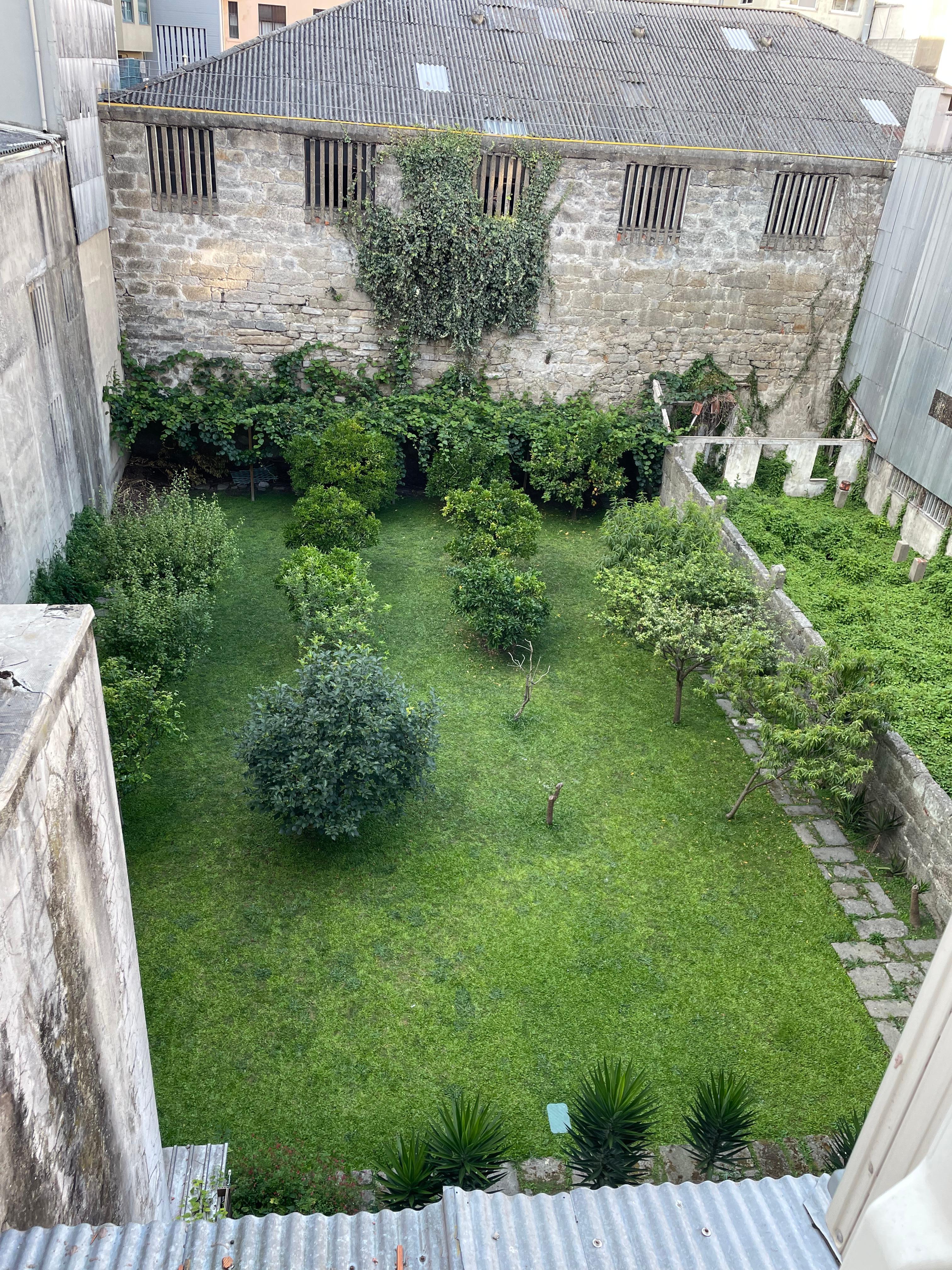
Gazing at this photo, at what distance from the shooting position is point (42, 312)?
10203mm

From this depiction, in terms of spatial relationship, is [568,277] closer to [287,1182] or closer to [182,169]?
[182,169]

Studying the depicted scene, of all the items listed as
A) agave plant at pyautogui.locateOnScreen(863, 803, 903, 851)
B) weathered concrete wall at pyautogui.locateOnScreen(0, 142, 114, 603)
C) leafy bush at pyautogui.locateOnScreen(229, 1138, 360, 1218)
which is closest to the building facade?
weathered concrete wall at pyautogui.locateOnScreen(0, 142, 114, 603)

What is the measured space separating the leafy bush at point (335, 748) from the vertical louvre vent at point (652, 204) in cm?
1009

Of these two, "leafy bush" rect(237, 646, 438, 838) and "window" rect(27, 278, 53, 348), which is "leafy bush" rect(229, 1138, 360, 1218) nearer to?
"leafy bush" rect(237, 646, 438, 838)

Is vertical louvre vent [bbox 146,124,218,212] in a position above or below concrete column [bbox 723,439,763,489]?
above

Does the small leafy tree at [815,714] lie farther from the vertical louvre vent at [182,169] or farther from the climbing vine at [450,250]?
the vertical louvre vent at [182,169]

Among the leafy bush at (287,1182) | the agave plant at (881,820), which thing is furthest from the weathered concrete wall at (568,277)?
the leafy bush at (287,1182)

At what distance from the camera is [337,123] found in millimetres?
14125

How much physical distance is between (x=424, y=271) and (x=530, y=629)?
6.64m

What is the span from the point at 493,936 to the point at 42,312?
7.74 m

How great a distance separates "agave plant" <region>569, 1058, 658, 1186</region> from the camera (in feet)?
18.7

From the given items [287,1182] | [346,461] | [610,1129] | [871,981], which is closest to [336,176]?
[346,461]

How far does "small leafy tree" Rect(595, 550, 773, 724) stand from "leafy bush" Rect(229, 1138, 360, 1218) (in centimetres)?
578

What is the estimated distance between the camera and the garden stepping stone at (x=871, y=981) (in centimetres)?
770
